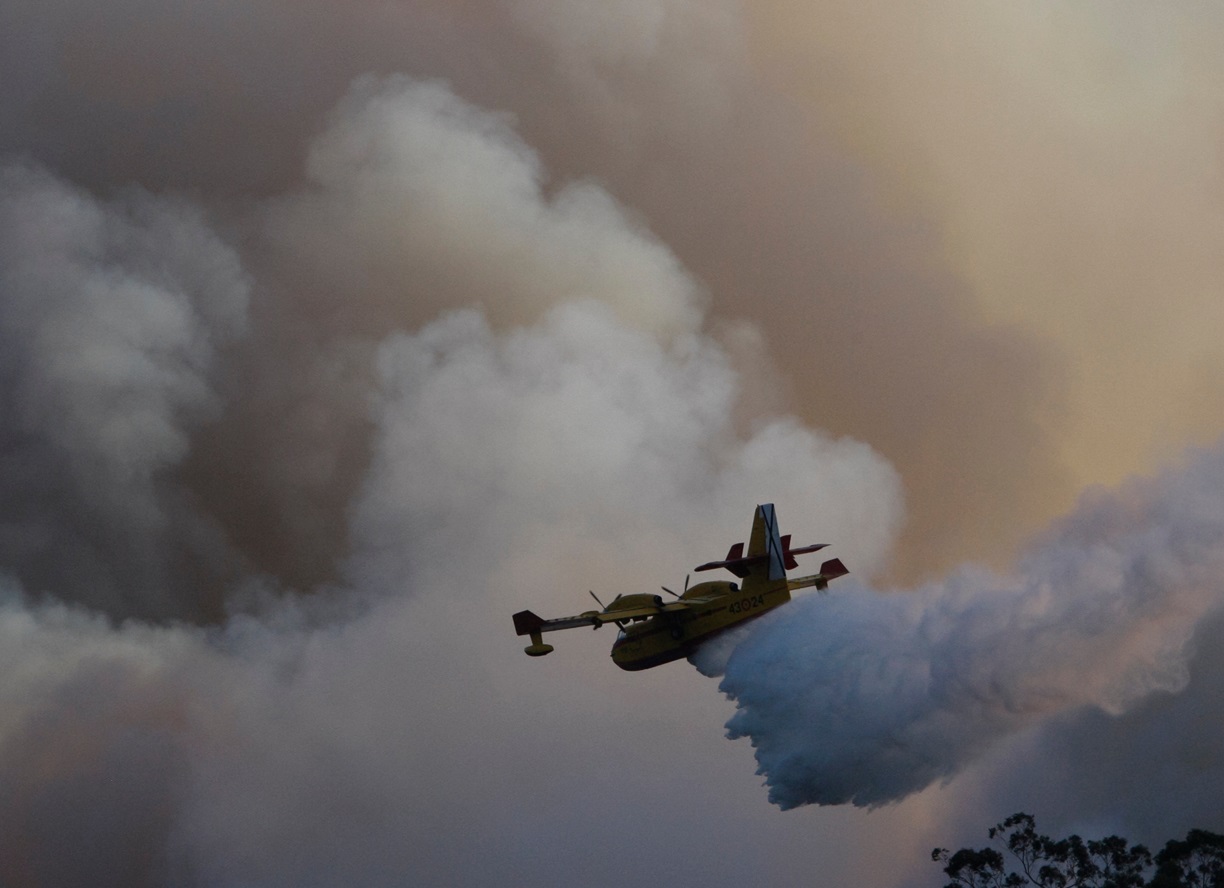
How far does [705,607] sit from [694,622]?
135 centimetres

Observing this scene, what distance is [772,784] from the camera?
251ft

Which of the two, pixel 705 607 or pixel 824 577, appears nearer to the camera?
pixel 705 607

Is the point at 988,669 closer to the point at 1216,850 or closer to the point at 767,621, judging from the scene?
the point at 767,621

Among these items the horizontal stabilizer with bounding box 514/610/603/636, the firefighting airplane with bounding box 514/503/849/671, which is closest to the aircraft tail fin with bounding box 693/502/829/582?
the firefighting airplane with bounding box 514/503/849/671

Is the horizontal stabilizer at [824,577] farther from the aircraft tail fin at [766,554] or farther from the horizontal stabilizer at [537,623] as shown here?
the horizontal stabilizer at [537,623]

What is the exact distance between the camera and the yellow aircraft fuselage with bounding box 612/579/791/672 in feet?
266

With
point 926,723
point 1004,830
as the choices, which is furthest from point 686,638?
point 1004,830

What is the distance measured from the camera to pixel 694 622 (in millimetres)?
82500

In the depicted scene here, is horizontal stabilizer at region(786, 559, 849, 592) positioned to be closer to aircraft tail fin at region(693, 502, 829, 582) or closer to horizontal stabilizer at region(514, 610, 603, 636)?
aircraft tail fin at region(693, 502, 829, 582)

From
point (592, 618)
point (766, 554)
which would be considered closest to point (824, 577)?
point (766, 554)

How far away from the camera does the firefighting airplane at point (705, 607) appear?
80.6 metres

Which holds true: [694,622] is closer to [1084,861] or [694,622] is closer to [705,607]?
[705,607]

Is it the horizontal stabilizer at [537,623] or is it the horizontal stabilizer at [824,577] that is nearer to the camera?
the horizontal stabilizer at [537,623]

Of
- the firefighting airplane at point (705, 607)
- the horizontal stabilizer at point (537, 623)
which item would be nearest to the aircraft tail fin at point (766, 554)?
the firefighting airplane at point (705, 607)
